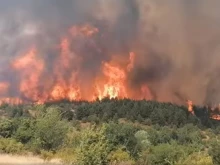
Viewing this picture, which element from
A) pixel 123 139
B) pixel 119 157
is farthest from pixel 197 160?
pixel 123 139

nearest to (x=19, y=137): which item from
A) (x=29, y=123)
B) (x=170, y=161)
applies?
(x=29, y=123)

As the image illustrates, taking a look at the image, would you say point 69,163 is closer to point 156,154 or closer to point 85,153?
point 85,153

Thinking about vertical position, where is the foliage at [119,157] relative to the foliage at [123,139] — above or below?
below

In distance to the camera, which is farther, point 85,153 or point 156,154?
point 156,154

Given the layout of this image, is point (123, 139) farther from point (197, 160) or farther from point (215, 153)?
point (197, 160)

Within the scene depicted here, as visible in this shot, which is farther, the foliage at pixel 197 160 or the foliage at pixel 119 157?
the foliage at pixel 119 157

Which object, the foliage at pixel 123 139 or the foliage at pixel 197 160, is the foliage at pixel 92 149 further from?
the foliage at pixel 123 139

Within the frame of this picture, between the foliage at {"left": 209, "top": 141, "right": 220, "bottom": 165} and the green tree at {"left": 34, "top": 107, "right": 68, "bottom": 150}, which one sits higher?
the green tree at {"left": 34, "top": 107, "right": 68, "bottom": 150}

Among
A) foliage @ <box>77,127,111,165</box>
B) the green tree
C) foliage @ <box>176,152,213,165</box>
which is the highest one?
the green tree

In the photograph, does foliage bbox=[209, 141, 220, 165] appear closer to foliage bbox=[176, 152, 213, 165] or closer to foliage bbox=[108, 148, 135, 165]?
foliage bbox=[176, 152, 213, 165]

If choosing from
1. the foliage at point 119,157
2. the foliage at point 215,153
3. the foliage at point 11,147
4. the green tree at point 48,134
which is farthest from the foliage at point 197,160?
the foliage at point 11,147

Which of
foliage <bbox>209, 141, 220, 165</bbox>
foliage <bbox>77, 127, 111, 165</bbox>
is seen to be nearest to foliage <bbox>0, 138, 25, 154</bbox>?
foliage <bbox>77, 127, 111, 165</bbox>

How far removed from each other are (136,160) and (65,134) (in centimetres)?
2111

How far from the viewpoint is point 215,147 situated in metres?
80.4
